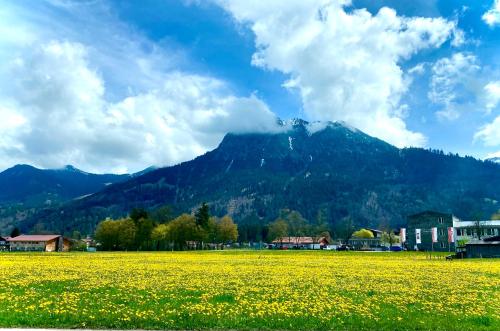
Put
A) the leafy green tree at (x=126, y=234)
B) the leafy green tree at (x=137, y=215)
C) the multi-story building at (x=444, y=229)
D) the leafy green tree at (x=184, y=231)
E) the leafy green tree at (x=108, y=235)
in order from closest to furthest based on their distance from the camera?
the multi-story building at (x=444, y=229) < the leafy green tree at (x=126, y=234) < the leafy green tree at (x=184, y=231) < the leafy green tree at (x=108, y=235) < the leafy green tree at (x=137, y=215)

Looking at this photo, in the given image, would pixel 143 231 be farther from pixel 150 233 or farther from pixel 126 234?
pixel 126 234

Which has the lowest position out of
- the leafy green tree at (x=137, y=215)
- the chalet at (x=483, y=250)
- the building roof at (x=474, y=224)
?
the chalet at (x=483, y=250)

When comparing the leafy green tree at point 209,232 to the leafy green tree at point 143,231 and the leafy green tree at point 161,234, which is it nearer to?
the leafy green tree at point 161,234

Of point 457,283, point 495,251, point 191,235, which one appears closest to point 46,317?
point 457,283

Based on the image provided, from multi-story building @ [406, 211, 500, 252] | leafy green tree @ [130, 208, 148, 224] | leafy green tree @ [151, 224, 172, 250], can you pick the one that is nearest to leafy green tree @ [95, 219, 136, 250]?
leafy green tree @ [130, 208, 148, 224]

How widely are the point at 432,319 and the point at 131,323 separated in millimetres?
12892

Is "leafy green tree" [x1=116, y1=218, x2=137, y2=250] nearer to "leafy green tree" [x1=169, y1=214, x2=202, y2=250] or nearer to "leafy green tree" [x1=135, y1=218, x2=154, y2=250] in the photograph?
"leafy green tree" [x1=135, y1=218, x2=154, y2=250]

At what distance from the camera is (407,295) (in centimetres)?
2733

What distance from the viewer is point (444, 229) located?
160250 mm

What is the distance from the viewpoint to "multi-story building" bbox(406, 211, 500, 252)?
15200 cm

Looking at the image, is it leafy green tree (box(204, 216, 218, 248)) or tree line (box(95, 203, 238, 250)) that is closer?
tree line (box(95, 203, 238, 250))

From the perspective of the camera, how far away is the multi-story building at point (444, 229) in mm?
152000

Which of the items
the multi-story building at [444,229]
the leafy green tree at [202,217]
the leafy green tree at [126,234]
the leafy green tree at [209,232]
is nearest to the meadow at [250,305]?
the multi-story building at [444,229]

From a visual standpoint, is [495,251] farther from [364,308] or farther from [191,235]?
[191,235]
